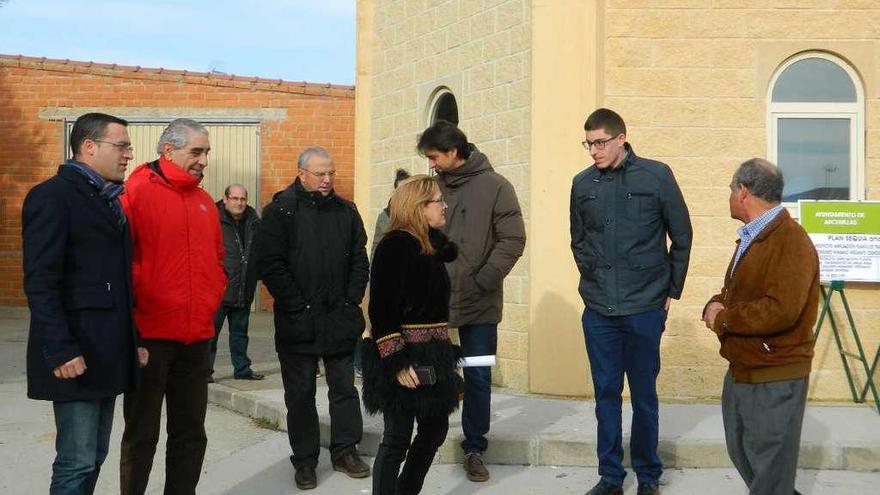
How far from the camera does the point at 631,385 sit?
6.05 m

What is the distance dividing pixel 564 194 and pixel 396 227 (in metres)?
3.67

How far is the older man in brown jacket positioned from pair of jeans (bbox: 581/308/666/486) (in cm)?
116

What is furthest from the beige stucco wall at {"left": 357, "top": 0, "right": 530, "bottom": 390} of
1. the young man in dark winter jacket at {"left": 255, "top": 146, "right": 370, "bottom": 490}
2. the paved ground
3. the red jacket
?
the red jacket

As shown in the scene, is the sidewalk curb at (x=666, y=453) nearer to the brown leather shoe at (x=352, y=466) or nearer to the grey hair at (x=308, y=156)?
the brown leather shoe at (x=352, y=466)

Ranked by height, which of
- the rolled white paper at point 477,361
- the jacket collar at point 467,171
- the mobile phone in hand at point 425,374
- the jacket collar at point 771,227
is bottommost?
the mobile phone in hand at point 425,374

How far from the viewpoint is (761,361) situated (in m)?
4.68

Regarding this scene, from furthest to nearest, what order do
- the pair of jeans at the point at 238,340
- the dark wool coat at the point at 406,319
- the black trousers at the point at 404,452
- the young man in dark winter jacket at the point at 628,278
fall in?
the pair of jeans at the point at 238,340 → the young man in dark winter jacket at the point at 628,278 → the black trousers at the point at 404,452 → the dark wool coat at the point at 406,319

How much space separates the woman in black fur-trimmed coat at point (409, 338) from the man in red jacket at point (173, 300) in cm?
87

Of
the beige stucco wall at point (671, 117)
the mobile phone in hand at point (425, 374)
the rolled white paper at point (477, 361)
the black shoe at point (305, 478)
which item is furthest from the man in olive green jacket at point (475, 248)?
the beige stucco wall at point (671, 117)

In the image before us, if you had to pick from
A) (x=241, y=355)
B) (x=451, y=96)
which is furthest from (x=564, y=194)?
(x=241, y=355)

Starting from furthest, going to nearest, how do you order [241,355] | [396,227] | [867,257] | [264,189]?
[264,189] → [241,355] → [867,257] → [396,227]

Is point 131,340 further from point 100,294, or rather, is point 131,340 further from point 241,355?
point 241,355

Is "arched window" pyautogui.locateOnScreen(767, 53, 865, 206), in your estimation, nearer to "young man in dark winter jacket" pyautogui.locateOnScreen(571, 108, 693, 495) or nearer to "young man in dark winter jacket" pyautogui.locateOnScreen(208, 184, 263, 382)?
"young man in dark winter jacket" pyautogui.locateOnScreen(571, 108, 693, 495)

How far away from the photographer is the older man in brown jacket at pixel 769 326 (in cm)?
462
